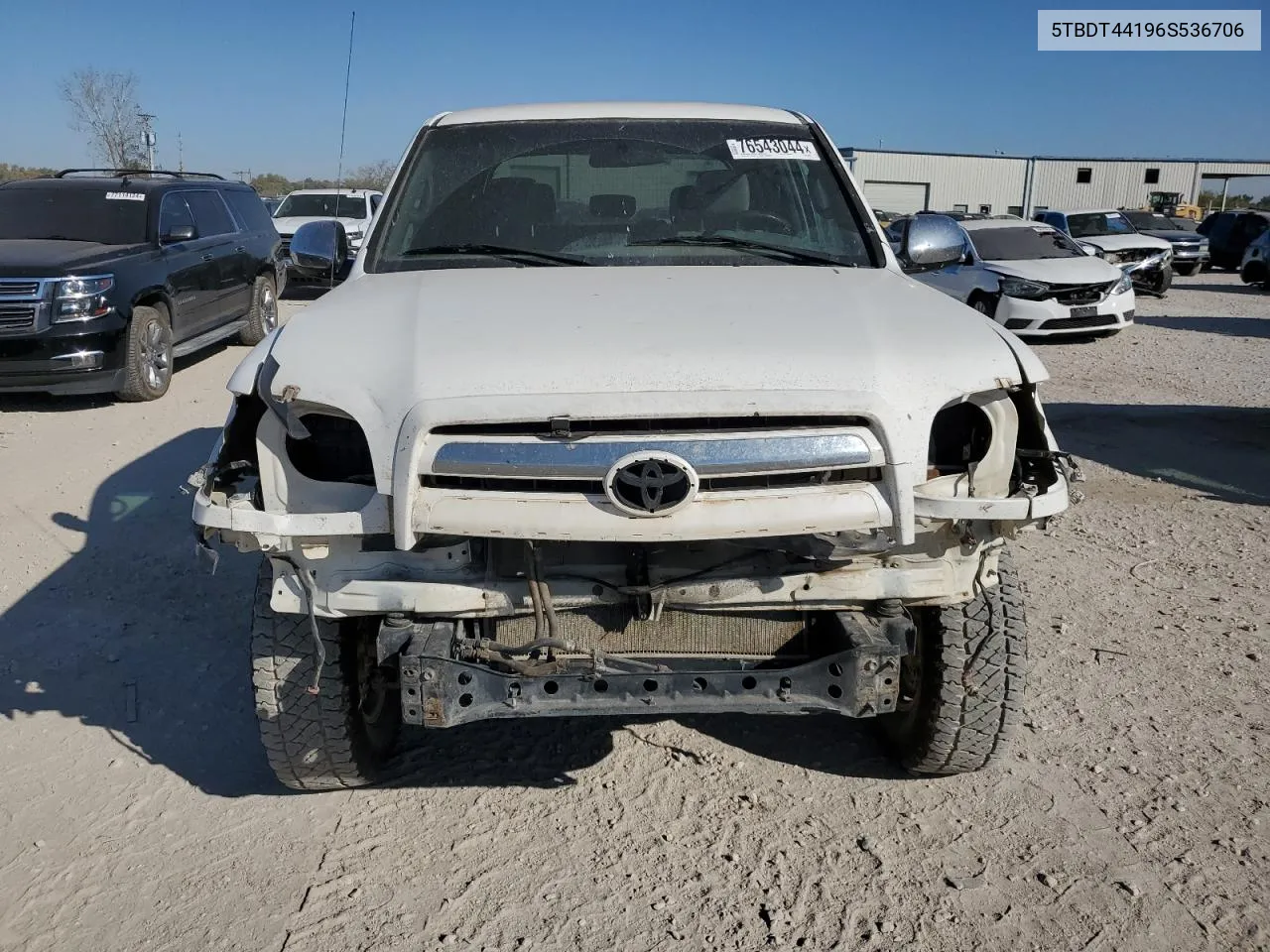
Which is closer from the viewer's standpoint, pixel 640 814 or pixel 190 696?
pixel 640 814

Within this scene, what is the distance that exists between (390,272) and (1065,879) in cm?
275

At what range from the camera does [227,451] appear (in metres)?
2.72

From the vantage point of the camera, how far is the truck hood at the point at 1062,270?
1273 cm

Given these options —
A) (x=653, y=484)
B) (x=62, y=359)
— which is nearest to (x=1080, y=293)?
(x=62, y=359)

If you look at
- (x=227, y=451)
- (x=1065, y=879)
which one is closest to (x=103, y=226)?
(x=227, y=451)

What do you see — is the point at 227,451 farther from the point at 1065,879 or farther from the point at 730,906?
the point at 1065,879

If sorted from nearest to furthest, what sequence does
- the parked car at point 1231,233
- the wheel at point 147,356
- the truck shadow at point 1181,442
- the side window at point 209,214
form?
1. the truck shadow at point 1181,442
2. the wheel at point 147,356
3. the side window at point 209,214
4. the parked car at point 1231,233

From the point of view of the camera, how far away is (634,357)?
8.25 ft

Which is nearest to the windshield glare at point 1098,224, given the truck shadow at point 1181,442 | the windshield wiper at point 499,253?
the truck shadow at point 1181,442

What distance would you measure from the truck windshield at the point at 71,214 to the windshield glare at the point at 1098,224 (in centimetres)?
1668

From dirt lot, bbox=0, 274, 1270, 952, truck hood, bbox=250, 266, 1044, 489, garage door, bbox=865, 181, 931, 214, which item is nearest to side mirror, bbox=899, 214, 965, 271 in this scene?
truck hood, bbox=250, 266, 1044, 489

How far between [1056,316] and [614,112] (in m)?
9.92

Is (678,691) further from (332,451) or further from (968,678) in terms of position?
(332,451)

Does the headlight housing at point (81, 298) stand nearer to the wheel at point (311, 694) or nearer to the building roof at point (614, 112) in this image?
the building roof at point (614, 112)
